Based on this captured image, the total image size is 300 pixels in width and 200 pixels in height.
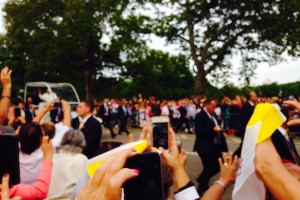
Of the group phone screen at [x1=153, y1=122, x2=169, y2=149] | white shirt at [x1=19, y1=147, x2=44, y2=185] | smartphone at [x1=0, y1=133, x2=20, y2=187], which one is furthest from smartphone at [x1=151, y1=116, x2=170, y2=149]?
white shirt at [x1=19, y1=147, x2=44, y2=185]

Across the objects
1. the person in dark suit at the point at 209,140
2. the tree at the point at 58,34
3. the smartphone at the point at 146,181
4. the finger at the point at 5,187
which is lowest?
the person in dark suit at the point at 209,140

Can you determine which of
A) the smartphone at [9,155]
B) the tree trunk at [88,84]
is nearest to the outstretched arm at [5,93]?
the smartphone at [9,155]

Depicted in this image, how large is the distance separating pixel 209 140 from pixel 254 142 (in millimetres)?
5523

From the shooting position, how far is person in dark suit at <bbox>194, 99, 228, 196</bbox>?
6.88 meters

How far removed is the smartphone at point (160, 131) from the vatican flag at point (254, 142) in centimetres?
71

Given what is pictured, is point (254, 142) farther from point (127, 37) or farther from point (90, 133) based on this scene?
point (127, 37)

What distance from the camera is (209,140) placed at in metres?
7.04

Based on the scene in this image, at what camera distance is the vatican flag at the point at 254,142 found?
5.14 ft

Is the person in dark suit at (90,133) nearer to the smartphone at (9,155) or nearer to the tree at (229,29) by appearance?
the smartphone at (9,155)

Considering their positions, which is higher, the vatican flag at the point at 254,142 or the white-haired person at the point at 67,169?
the vatican flag at the point at 254,142

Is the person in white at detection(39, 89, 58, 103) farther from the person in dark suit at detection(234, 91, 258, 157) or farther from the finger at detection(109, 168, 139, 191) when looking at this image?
the finger at detection(109, 168, 139, 191)

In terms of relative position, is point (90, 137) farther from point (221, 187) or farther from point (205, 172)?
point (221, 187)

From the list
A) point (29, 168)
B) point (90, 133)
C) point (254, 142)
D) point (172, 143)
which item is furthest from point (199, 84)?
point (254, 142)

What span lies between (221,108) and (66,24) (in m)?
15.3
